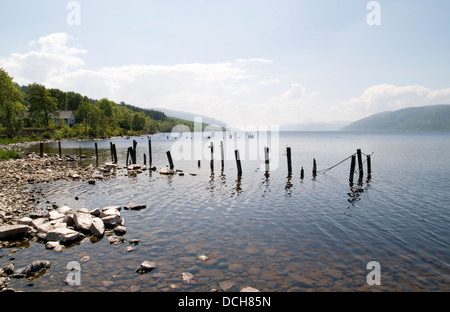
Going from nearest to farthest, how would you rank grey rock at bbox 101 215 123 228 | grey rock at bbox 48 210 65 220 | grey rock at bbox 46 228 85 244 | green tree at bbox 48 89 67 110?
grey rock at bbox 46 228 85 244
grey rock at bbox 101 215 123 228
grey rock at bbox 48 210 65 220
green tree at bbox 48 89 67 110

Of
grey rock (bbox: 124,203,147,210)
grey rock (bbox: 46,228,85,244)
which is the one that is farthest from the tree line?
grey rock (bbox: 46,228,85,244)

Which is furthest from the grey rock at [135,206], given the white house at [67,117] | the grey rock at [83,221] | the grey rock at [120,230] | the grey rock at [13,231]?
the white house at [67,117]

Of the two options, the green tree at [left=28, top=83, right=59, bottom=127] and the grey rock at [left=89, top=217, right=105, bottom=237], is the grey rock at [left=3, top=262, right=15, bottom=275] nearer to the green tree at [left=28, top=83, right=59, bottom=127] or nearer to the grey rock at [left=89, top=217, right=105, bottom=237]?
the grey rock at [left=89, top=217, right=105, bottom=237]

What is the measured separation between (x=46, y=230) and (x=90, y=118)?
12219 centimetres

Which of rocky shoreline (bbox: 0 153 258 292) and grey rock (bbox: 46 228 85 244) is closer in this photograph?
rocky shoreline (bbox: 0 153 258 292)

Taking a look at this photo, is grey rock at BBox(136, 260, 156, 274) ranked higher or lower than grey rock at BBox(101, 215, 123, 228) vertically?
lower

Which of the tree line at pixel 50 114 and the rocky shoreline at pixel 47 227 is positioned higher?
the tree line at pixel 50 114

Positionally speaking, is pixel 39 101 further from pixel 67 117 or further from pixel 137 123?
pixel 137 123

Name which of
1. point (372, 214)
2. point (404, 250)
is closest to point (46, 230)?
point (404, 250)

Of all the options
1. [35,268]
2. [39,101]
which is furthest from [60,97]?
[35,268]

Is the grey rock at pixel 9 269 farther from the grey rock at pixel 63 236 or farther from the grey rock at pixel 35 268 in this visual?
the grey rock at pixel 63 236

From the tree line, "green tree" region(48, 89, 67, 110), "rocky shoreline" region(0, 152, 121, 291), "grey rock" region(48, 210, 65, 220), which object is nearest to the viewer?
"rocky shoreline" region(0, 152, 121, 291)

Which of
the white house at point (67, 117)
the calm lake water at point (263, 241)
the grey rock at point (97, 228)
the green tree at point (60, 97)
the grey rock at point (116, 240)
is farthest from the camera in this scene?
the green tree at point (60, 97)
